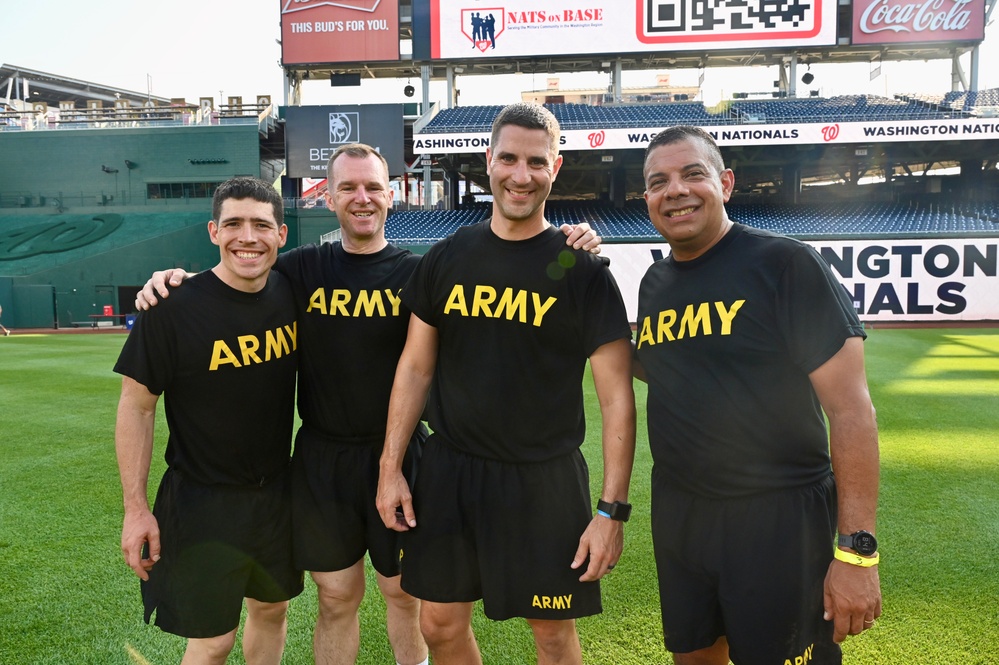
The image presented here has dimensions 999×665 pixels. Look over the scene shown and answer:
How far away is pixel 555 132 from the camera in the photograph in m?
2.55

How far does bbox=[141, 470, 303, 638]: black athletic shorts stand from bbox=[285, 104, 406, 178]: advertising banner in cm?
2718

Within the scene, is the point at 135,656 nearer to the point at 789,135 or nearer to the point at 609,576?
the point at 609,576

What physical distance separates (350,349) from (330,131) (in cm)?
2817

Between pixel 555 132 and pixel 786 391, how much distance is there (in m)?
1.27

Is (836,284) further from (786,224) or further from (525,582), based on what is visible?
(786,224)

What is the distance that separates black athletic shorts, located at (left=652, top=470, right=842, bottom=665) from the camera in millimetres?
2188

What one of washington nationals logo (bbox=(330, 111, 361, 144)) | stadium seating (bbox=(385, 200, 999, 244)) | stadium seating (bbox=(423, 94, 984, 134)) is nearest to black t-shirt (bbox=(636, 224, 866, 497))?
stadium seating (bbox=(385, 200, 999, 244))

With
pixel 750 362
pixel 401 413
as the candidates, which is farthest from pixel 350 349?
pixel 750 362

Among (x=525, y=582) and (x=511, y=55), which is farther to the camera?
(x=511, y=55)

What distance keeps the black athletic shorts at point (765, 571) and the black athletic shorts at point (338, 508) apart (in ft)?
4.13

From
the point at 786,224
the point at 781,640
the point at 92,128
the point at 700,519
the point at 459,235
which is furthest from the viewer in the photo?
the point at 92,128

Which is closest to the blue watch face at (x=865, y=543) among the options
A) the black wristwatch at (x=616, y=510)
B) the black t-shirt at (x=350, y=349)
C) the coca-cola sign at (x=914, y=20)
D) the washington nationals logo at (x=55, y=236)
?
the black wristwatch at (x=616, y=510)

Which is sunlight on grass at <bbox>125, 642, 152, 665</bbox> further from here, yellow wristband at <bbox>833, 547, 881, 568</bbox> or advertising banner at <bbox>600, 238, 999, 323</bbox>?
advertising banner at <bbox>600, 238, 999, 323</bbox>

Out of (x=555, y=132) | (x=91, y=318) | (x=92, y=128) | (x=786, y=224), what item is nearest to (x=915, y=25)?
(x=786, y=224)
